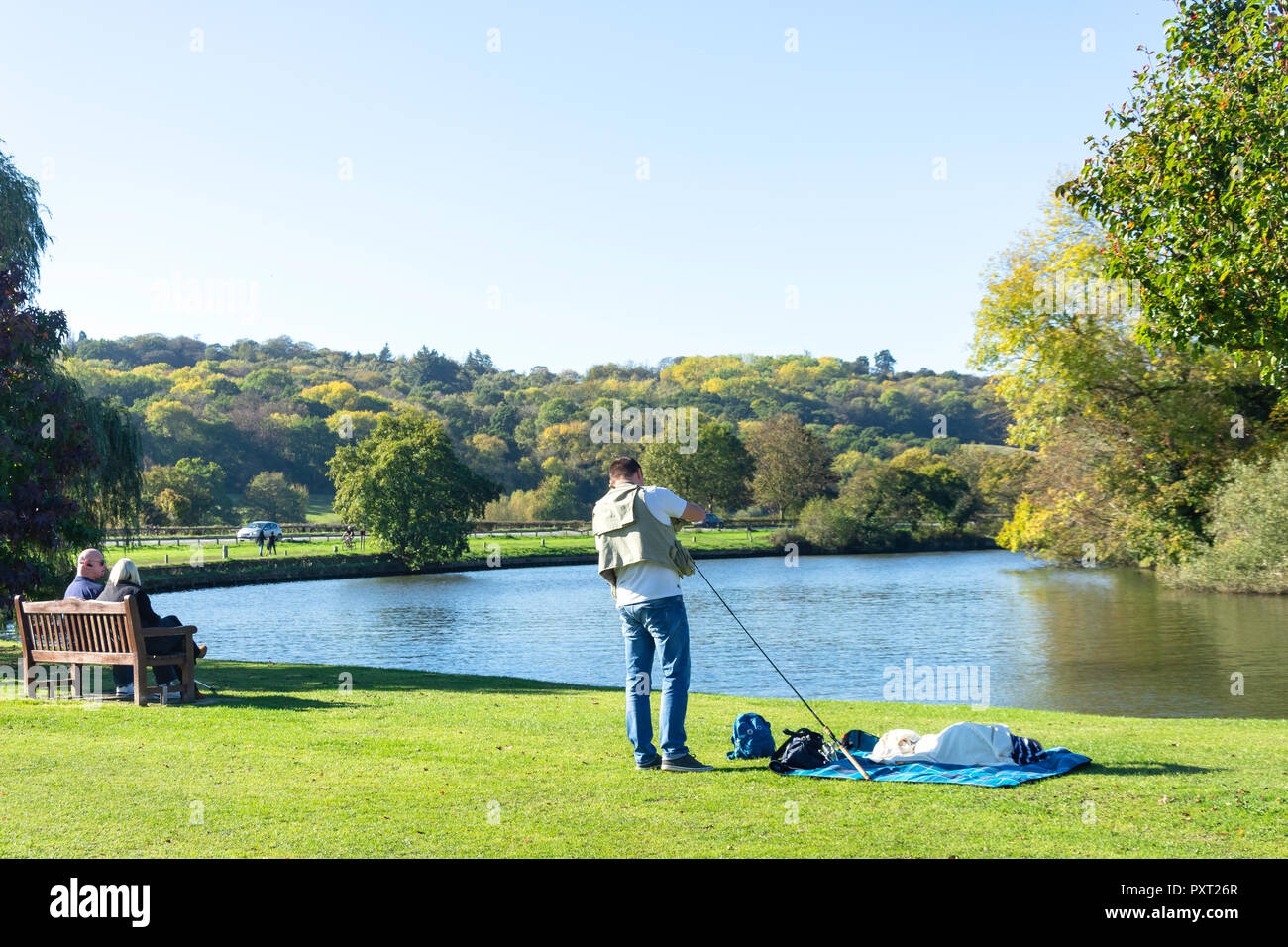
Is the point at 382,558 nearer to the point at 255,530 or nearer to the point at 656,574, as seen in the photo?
the point at 255,530

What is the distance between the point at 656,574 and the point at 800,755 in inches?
67.2

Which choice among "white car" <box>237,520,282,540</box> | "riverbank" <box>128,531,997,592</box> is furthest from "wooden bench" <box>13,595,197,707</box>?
"white car" <box>237,520,282,540</box>

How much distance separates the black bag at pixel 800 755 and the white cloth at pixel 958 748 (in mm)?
512

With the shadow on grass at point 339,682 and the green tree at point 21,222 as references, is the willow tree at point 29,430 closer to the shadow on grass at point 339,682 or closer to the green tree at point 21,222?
the green tree at point 21,222

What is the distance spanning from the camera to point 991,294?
31.8 metres

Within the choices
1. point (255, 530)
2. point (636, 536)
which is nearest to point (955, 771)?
point (636, 536)

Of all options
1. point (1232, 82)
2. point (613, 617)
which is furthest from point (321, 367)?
point (1232, 82)

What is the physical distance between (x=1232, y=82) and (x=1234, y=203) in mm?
1681

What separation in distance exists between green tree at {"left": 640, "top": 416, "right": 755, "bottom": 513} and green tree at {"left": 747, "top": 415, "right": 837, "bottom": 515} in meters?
1.47

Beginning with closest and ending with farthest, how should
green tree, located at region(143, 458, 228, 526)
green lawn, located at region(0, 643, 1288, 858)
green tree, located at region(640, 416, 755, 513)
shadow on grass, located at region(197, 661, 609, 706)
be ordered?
1. green lawn, located at region(0, 643, 1288, 858)
2. shadow on grass, located at region(197, 661, 609, 706)
3. green tree, located at region(143, 458, 228, 526)
4. green tree, located at region(640, 416, 755, 513)

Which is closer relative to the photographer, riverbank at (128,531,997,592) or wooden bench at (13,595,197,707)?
wooden bench at (13,595,197,707)

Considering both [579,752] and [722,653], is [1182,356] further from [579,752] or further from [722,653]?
[579,752]

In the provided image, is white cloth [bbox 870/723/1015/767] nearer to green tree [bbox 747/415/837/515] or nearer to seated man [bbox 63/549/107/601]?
seated man [bbox 63/549/107/601]

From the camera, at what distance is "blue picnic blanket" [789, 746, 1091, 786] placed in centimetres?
738
